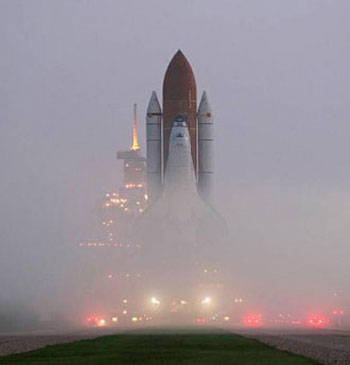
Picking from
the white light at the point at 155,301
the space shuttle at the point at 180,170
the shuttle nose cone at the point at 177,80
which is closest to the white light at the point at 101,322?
the white light at the point at 155,301

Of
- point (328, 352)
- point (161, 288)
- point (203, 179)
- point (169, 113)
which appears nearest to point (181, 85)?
point (169, 113)

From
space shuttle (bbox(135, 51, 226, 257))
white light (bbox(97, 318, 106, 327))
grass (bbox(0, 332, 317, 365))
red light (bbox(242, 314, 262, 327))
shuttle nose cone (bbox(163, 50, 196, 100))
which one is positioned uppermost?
shuttle nose cone (bbox(163, 50, 196, 100))

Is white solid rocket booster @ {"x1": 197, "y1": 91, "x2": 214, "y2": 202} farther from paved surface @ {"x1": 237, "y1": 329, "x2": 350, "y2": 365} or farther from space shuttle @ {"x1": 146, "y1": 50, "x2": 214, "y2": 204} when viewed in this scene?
paved surface @ {"x1": 237, "y1": 329, "x2": 350, "y2": 365}

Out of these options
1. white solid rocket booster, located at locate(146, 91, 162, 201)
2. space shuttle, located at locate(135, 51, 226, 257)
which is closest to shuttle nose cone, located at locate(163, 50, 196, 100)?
space shuttle, located at locate(135, 51, 226, 257)

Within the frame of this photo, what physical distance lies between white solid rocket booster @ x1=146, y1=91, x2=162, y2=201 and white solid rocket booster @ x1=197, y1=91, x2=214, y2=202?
473 cm

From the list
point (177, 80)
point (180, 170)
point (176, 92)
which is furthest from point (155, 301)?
point (177, 80)

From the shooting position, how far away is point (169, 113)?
120m

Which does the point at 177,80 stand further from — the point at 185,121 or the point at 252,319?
the point at 252,319

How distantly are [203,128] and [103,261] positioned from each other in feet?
96.9

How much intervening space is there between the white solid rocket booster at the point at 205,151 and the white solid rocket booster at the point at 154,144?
15.5 feet

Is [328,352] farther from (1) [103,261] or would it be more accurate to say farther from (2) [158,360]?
(1) [103,261]

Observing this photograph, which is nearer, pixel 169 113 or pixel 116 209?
pixel 169 113

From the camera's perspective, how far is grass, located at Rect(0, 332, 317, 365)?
4783 centimetres

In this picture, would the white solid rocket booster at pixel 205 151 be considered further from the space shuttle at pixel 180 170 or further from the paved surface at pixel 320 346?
the paved surface at pixel 320 346
